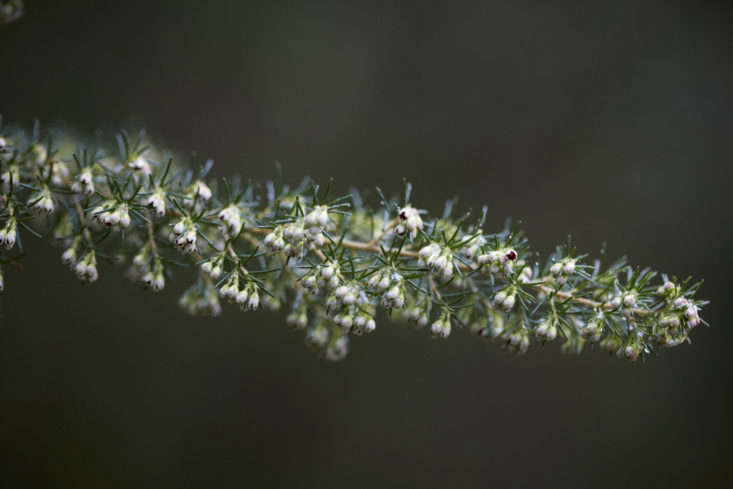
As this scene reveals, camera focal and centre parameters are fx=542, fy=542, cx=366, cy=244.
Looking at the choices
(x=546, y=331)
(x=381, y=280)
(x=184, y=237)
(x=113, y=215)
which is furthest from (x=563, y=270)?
(x=113, y=215)

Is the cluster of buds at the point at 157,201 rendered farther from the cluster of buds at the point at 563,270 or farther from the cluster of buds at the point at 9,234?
the cluster of buds at the point at 563,270

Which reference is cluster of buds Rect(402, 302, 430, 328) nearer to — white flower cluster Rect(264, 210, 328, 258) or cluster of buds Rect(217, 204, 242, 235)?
white flower cluster Rect(264, 210, 328, 258)

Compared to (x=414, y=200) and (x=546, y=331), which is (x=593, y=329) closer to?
(x=546, y=331)

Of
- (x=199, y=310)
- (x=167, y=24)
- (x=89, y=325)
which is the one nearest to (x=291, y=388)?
(x=89, y=325)

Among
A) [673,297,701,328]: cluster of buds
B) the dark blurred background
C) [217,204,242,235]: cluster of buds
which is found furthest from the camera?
the dark blurred background

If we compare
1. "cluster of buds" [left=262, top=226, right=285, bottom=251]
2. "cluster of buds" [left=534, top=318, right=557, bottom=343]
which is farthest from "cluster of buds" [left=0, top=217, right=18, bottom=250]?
"cluster of buds" [left=534, top=318, right=557, bottom=343]
